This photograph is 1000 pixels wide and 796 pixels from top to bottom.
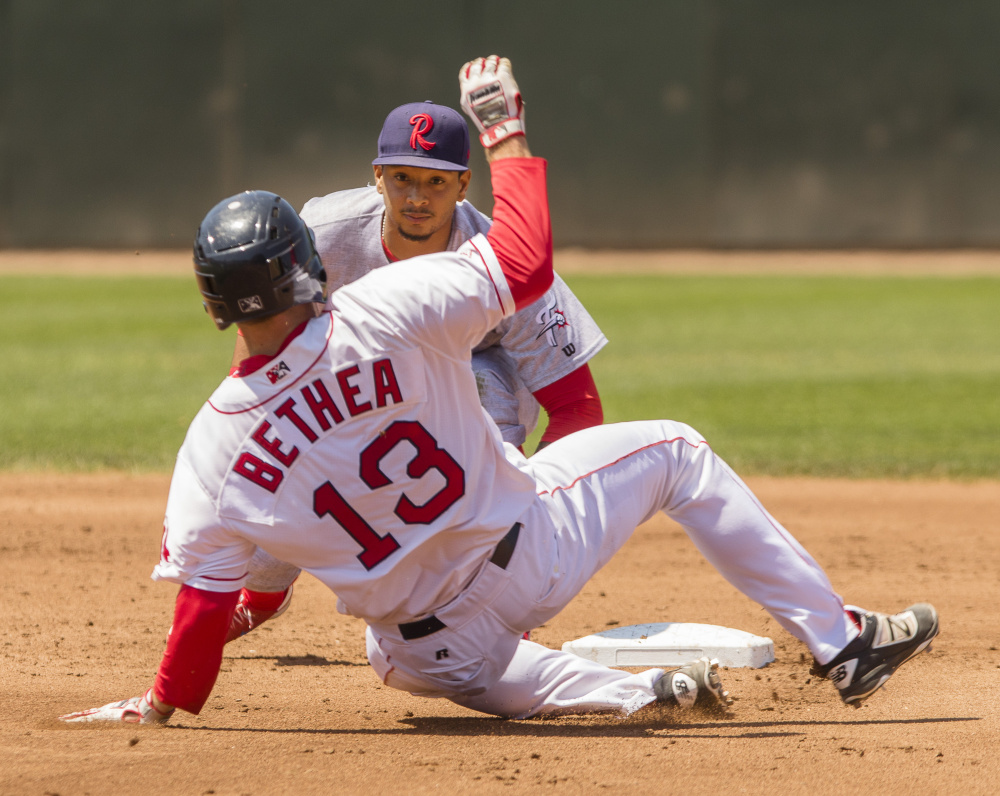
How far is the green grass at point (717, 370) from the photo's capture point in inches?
299

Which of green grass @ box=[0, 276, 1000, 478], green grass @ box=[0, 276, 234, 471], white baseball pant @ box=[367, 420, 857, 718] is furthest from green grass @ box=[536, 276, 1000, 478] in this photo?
white baseball pant @ box=[367, 420, 857, 718]

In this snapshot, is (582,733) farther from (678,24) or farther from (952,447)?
(678,24)

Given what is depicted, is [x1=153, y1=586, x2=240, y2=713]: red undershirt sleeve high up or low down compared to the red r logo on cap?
A: down

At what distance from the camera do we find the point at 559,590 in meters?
2.90

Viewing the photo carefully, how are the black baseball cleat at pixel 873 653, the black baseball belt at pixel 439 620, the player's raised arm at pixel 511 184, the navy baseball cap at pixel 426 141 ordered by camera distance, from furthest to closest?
the navy baseball cap at pixel 426 141, the black baseball cleat at pixel 873 653, the black baseball belt at pixel 439 620, the player's raised arm at pixel 511 184

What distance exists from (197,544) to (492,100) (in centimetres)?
114

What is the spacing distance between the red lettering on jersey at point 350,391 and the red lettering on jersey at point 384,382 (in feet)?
0.09

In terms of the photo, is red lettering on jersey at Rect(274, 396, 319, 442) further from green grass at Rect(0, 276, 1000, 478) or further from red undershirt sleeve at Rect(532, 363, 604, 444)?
green grass at Rect(0, 276, 1000, 478)

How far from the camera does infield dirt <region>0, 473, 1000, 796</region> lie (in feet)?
8.48

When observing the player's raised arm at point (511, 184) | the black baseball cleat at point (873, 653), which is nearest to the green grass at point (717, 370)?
the black baseball cleat at point (873, 653)

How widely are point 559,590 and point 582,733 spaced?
0.38 metres

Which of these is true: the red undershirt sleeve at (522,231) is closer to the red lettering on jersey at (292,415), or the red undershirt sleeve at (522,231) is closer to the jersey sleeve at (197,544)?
the red lettering on jersey at (292,415)

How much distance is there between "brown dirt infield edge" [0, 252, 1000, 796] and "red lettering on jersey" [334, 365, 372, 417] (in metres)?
0.74

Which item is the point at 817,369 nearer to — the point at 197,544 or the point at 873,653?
the point at 873,653
